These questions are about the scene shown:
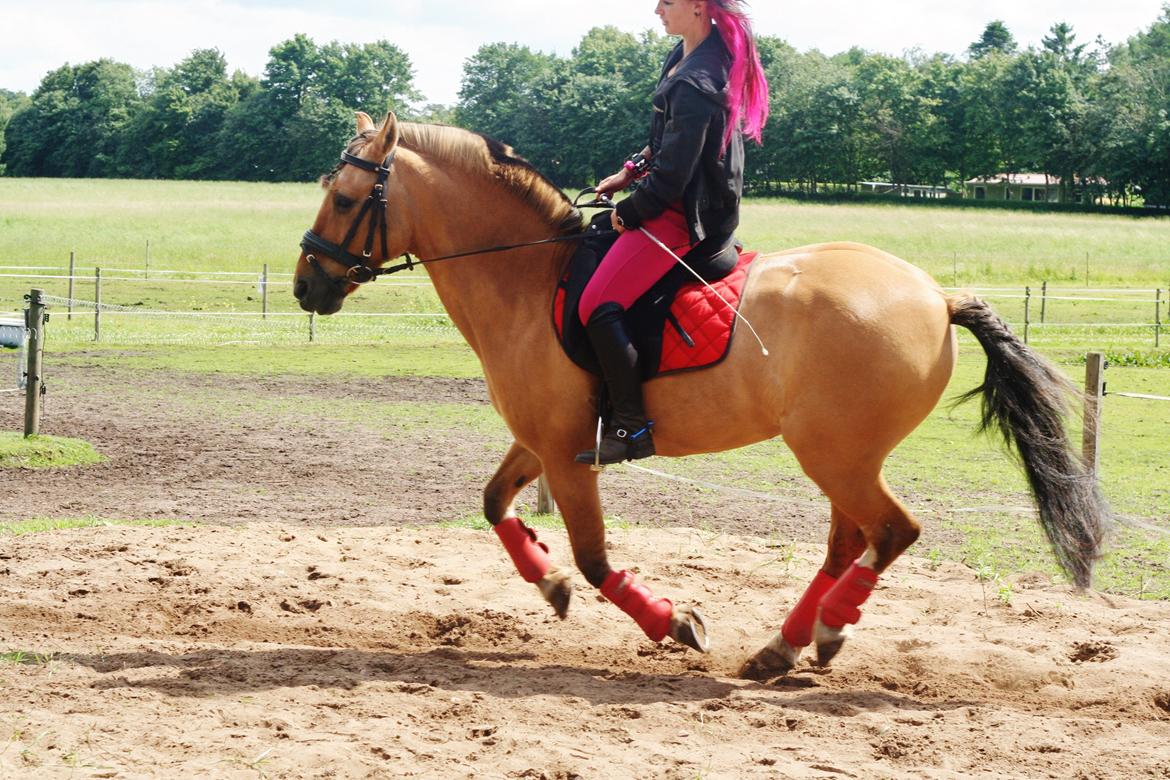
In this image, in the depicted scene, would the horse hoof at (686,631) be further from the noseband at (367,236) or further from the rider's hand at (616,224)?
the noseband at (367,236)

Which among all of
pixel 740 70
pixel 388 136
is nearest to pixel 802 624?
pixel 740 70

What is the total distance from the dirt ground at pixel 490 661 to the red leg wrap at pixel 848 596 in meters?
0.33

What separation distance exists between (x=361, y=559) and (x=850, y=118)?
8301 cm

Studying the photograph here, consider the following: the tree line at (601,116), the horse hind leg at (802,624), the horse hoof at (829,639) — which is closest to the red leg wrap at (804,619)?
the horse hind leg at (802,624)

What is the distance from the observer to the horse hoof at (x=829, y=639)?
5.23m

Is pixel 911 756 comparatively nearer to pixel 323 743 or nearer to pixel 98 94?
pixel 323 743

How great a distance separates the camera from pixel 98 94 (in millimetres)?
87750

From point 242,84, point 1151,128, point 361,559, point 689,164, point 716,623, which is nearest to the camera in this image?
point 689,164

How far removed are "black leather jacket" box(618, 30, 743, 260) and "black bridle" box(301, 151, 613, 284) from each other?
0.49m

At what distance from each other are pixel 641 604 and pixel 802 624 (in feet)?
2.56

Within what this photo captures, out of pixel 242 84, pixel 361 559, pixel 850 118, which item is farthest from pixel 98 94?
pixel 361 559

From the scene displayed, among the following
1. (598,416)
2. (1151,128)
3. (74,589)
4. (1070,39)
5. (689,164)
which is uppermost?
(1070,39)

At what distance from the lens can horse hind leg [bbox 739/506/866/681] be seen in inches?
211

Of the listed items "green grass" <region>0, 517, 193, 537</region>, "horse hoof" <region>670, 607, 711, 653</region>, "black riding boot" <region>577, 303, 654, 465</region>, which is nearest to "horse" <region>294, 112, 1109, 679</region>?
"horse hoof" <region>670, 607, 711, 653</region>
